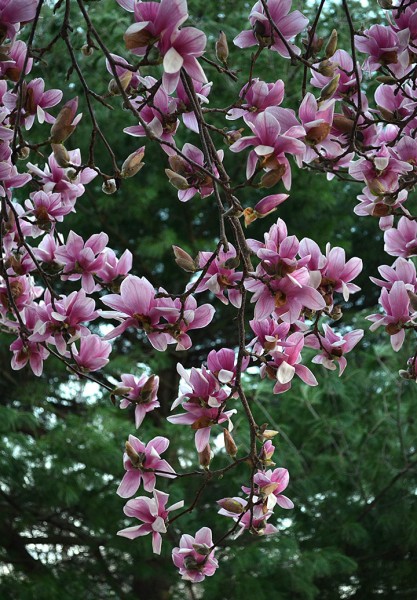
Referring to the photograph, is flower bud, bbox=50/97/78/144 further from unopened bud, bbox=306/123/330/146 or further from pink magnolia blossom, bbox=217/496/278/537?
pink magnolia blossom, bbox=217/496/278/537

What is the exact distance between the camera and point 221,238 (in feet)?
2.55

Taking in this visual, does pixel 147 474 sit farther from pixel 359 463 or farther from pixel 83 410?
pixel 83 410

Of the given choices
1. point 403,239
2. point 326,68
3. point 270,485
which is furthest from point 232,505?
point 326,68

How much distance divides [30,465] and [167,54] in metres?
2.32

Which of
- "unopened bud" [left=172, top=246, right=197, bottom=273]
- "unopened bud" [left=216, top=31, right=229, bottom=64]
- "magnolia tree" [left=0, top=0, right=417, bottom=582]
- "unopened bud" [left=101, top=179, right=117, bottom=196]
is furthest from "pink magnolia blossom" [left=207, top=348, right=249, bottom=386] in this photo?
"unopened bud" [left=216, top=31, right=229, bottom=64]

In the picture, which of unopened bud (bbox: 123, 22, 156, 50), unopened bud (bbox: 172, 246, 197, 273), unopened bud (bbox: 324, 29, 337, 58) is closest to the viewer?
unopened bud (bbox: 123, 22, 156, 50)

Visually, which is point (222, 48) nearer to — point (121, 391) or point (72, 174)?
point (72, 174)

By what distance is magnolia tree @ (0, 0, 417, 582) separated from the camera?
0.81 metres

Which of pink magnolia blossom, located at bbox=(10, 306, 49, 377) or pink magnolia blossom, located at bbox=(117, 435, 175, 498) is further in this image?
pink magnolia blossom, located at bbox=(10, 306, 49, 377)

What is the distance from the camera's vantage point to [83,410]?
3.65 m

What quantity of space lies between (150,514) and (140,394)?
0.43 feet

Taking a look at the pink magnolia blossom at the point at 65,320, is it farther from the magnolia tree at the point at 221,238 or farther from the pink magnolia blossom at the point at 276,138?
the pink magnolia blossom at the point at 276,138

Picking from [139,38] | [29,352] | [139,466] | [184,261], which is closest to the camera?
[139,38]

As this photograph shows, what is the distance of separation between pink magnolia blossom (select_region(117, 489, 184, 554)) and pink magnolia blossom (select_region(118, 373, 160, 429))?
82 mm
